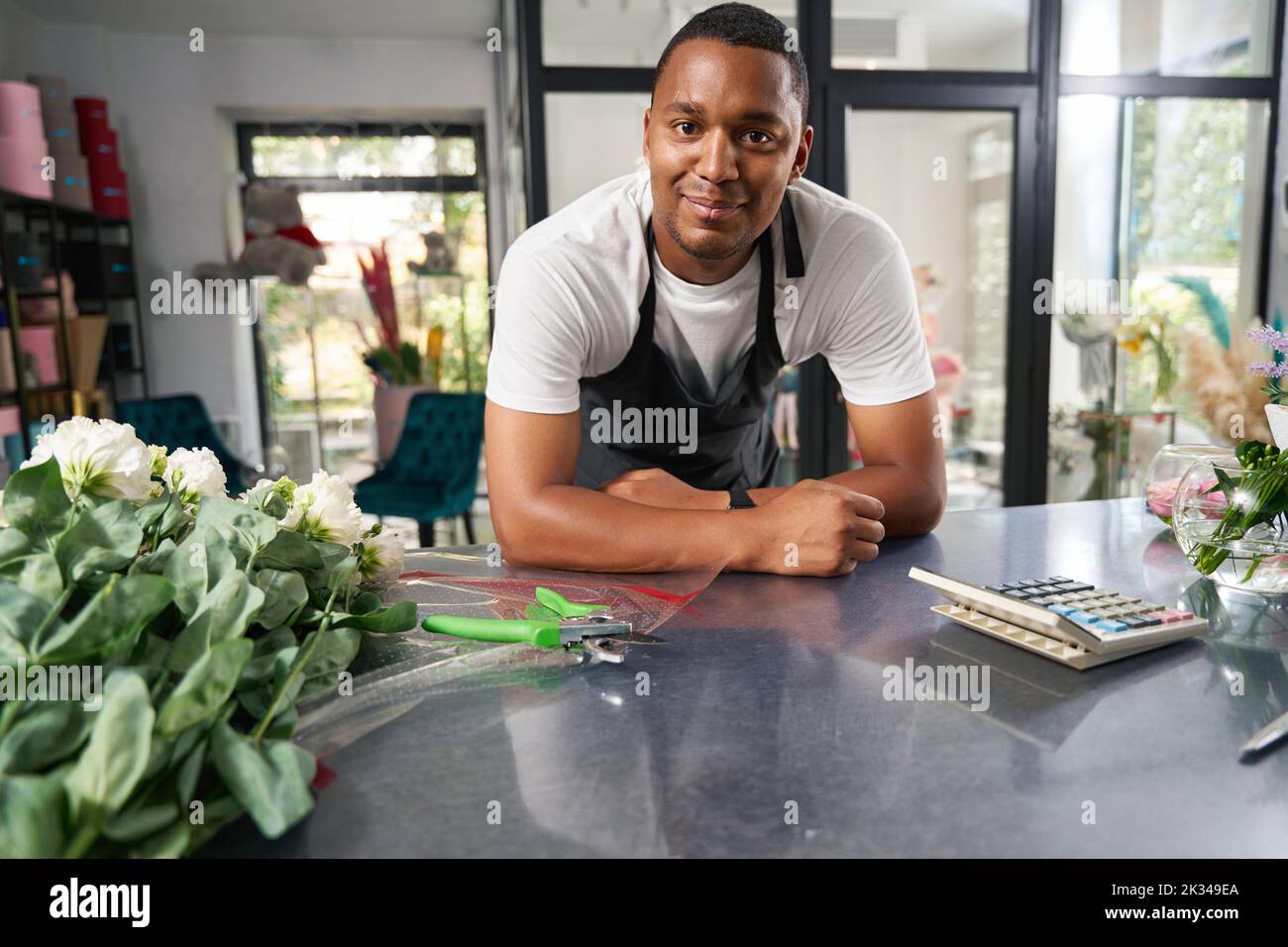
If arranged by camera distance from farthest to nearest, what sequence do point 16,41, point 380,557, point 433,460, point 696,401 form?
point 16,41 < point 433,460 < point 696,401 < point 380,557

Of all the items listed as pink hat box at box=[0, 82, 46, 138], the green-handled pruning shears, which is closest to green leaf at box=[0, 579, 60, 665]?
the green-handled pruning shears

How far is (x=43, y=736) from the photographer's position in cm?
48

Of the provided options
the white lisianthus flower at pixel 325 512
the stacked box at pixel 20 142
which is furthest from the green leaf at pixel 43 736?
the stacked box at pixel 20 142

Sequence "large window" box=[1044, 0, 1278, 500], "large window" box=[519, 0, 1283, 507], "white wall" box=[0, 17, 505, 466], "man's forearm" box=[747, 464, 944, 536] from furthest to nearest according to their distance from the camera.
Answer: "white wall" box=[0, 17, 505, 466], "large window" box=[1044, 0, 1278, 500], "large window" box=[519, 0, 1283, 507], "man's forearm" box=[747, 464, 944, 536]

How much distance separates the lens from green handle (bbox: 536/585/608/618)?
890 mm

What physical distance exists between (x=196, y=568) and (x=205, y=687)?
0.16m

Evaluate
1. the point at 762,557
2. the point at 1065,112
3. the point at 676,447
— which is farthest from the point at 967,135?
the point at 762,557

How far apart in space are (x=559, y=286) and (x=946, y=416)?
8.77 ft

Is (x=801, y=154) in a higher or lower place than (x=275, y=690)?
higher

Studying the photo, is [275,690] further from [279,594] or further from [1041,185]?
[1041,185]

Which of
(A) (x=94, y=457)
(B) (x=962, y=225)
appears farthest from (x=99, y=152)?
(A) (x=94, y=457)

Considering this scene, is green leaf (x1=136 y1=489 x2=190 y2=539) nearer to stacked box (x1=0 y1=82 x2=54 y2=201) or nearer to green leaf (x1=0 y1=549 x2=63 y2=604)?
green leaf (x1=0 y1=549 x2=63 y2=604)

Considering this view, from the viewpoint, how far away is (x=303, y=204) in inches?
228
